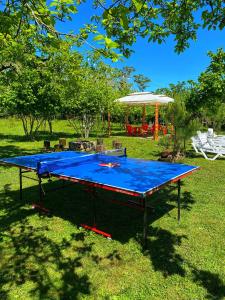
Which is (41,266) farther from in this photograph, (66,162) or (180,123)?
(180,123)

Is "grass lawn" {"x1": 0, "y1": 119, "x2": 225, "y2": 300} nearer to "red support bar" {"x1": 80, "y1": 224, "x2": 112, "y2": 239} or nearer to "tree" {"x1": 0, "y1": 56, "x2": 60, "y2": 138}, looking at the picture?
"red support bar" {"x1": 80, "y1": 224, "x2": 112, "y2": 239}

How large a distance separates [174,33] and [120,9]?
305 centimetres

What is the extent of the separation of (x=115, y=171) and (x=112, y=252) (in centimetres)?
150

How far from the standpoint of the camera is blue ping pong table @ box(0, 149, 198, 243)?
13.5 feet

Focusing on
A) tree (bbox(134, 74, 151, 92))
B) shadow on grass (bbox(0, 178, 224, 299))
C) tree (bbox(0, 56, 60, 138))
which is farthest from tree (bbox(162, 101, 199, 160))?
tree (bbox(134, 74, 151, 92))

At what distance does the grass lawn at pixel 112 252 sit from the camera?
11.4 feet

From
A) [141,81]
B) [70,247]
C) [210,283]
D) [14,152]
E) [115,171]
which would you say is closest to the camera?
[210,283]

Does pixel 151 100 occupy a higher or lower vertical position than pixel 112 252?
higher

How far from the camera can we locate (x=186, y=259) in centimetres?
412

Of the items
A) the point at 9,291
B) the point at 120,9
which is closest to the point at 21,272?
the point at 9,291

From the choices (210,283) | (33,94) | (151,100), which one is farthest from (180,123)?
(33,94)

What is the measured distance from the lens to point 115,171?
517 centimetres

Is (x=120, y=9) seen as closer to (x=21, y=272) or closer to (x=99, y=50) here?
(x=99, y=50)

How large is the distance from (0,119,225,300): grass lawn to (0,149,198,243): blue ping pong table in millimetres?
404
